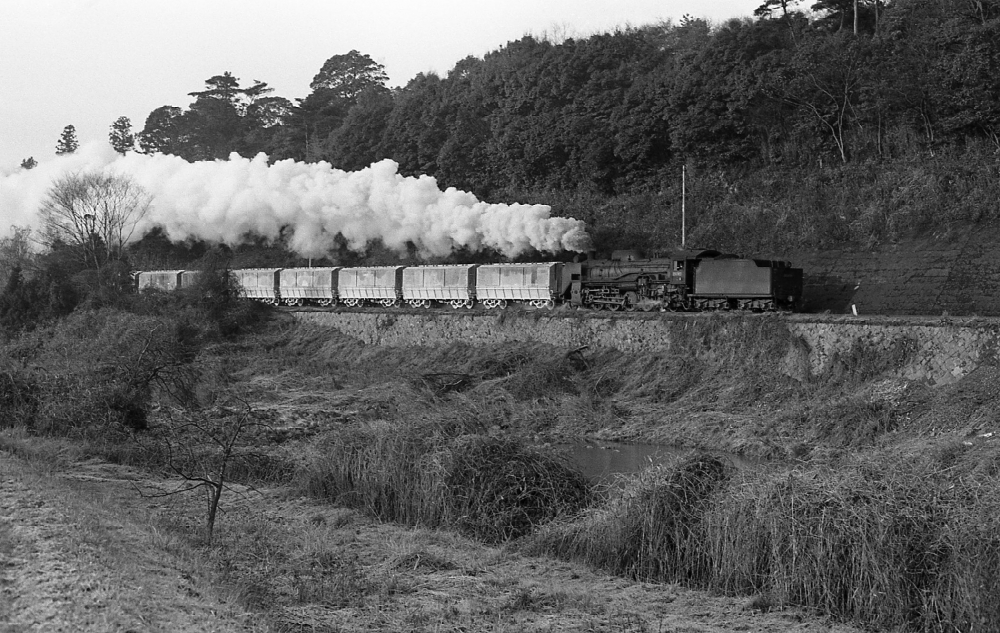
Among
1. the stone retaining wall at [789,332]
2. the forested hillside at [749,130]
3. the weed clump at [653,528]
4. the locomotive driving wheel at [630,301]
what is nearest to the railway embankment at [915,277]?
the forested hillside at [749,130]

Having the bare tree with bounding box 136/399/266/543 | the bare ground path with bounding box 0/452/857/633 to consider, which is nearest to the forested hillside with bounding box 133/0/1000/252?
the bare tree with bounding box 136/399/266/543

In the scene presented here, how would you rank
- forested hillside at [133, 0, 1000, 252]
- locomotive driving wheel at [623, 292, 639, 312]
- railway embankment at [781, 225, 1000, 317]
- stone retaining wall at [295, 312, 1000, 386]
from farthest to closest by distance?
forested hillside at [133, 0, 1000, 252]
locomotive driving wheel at [623, 292, 639, 312]
railway embankment at [781, 225, 1000, 317]
stone retaining wall at [295, 312, 1000, 386]

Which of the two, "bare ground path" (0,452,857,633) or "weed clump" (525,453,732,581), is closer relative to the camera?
"bare ground path" (0,452,857,633)

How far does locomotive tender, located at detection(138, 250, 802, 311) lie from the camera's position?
3155 centimetres

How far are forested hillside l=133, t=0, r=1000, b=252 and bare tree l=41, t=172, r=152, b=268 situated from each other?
20.5m

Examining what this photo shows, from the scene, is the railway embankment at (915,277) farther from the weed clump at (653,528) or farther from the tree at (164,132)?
the tree at (164,132)

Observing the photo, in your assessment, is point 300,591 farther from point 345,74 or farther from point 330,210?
point 345,74

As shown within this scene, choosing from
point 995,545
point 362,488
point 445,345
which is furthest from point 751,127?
point 995,545

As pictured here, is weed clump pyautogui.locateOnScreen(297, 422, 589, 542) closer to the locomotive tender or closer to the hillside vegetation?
the hillside vegetation

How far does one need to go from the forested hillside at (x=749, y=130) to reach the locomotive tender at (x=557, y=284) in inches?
402

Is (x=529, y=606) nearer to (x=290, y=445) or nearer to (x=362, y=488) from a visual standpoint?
(x=362, y=488)

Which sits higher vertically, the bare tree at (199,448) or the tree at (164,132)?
the tree at (164,132)

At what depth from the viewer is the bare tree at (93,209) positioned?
1983 inches

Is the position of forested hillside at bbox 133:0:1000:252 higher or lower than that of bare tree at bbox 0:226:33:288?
higher
